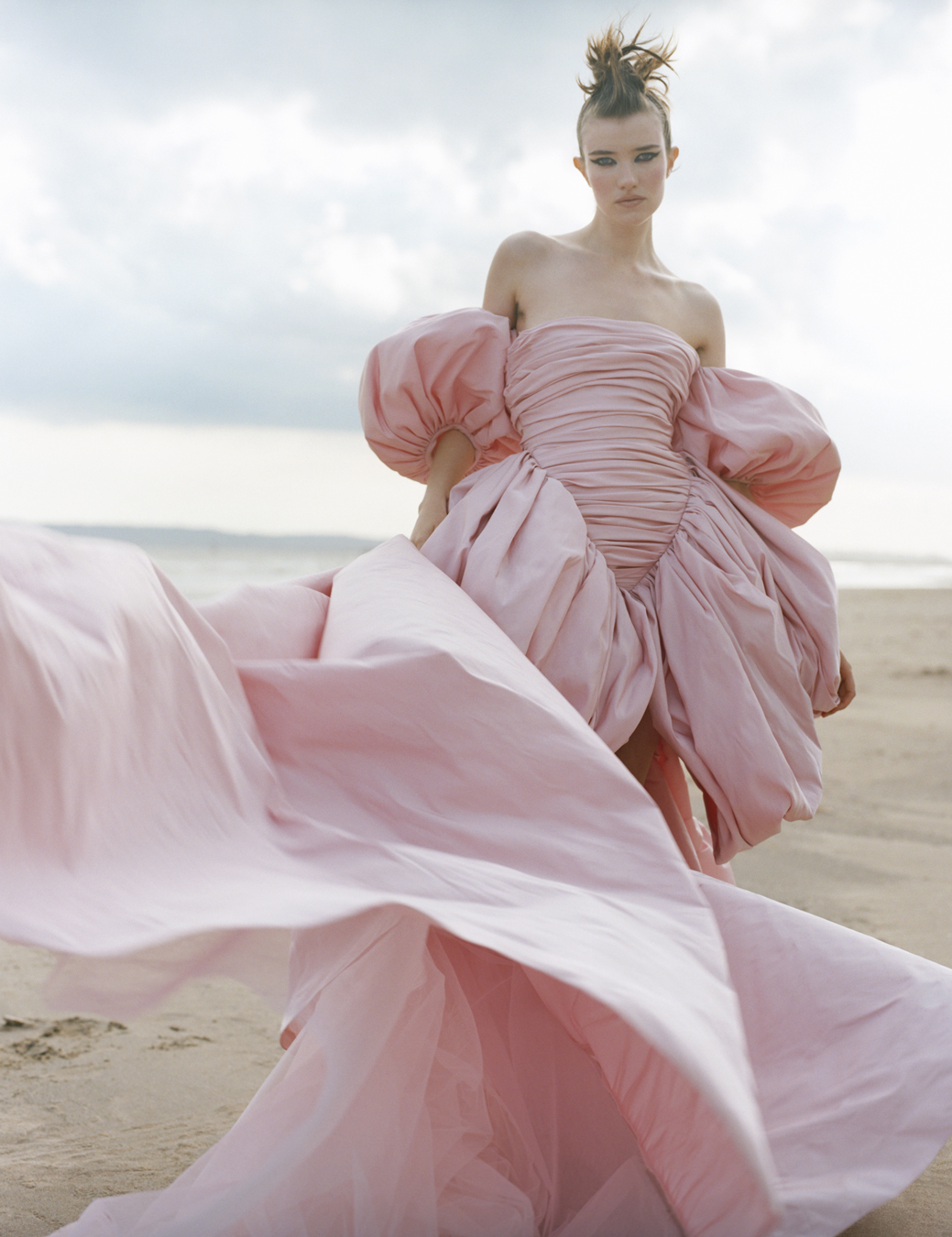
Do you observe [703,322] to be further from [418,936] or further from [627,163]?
[418,936]

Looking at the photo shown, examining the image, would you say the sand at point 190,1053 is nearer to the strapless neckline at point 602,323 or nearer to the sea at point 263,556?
the strapless neckline at point 602,323

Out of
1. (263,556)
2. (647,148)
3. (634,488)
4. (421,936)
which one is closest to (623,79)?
(647,148)

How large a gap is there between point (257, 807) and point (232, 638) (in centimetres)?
39

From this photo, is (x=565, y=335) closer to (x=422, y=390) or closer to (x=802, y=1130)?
(x=422, y=390)

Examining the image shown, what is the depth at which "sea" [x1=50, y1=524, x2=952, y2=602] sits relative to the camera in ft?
79.9

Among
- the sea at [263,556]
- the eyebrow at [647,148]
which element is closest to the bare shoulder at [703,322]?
the eyebrow at [647,148]

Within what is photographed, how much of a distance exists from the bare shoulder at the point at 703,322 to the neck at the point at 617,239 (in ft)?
0.40

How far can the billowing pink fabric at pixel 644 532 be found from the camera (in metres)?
2.16

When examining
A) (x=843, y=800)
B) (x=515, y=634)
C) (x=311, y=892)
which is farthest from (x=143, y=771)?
(x=843, y=800)

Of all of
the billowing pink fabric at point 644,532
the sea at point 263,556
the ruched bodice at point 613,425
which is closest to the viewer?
the billowing pink fabric at point 644,532

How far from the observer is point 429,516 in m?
2.43

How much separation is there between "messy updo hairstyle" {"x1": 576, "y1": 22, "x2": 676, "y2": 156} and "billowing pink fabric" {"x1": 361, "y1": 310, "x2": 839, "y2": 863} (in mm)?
460

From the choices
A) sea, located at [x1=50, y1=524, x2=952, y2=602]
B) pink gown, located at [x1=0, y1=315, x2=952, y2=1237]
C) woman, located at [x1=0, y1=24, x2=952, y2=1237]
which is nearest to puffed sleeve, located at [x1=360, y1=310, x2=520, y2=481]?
woman, located at [x1=0, y1=24, x2=952, y2=1237]

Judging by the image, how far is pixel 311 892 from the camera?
1.26 meters
